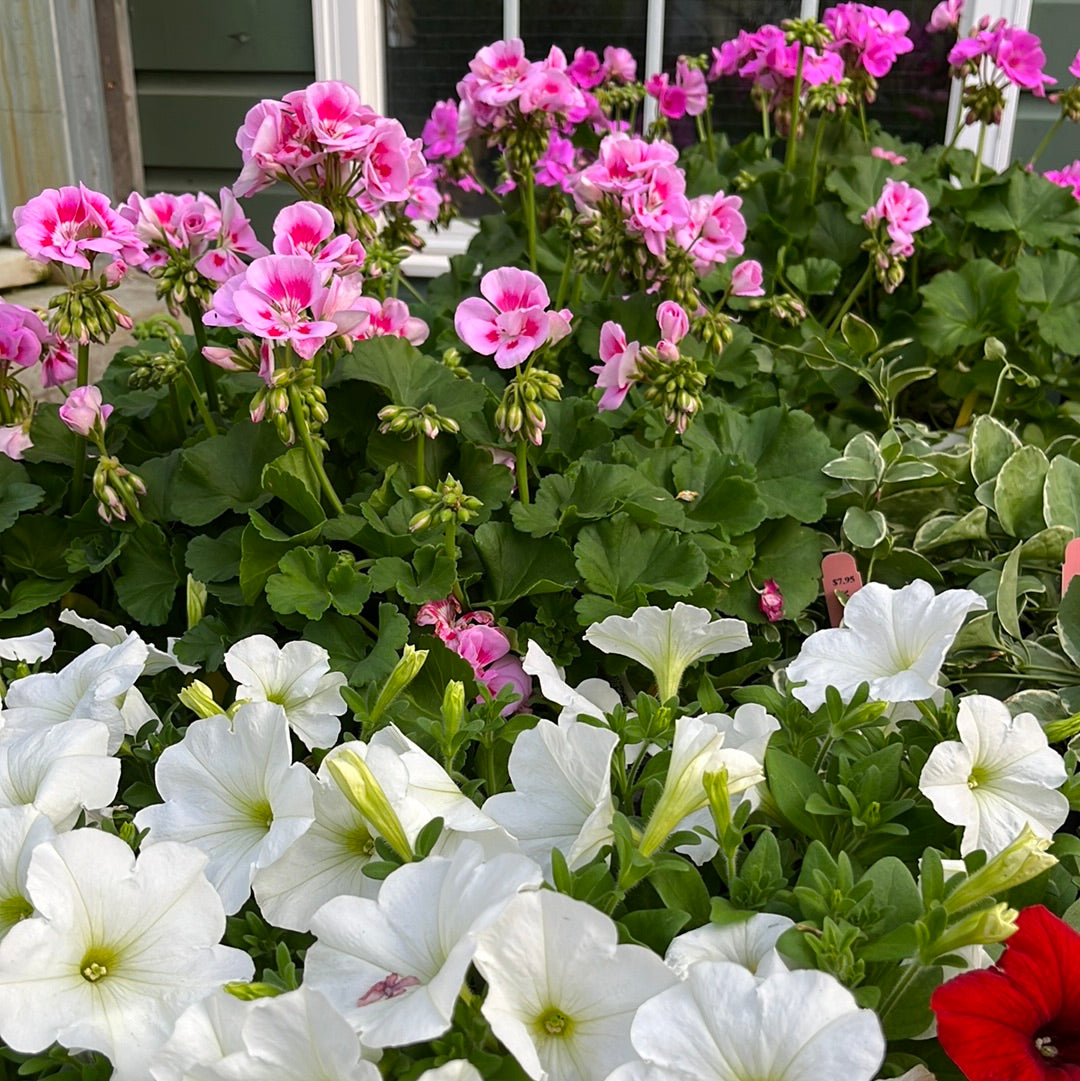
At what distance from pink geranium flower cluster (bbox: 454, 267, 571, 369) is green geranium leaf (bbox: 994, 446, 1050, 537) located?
2.14ft

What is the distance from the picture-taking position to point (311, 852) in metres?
0.79

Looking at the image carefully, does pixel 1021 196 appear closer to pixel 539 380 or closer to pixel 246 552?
pixel 539 380

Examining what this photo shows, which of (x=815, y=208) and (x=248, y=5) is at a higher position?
(x=248, y=5)

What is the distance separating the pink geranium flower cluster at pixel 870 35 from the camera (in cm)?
220

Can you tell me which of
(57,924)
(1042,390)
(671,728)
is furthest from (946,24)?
(57,924)

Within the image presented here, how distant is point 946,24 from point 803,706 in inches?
78.1

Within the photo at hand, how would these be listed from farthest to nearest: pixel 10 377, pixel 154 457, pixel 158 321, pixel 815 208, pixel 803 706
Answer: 1. pixel 815 208
2. pixel 158 321
3. pixel 154 457
4. pixel 10 377
5. pixel 803 706

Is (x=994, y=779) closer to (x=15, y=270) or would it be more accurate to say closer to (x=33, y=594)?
(x=33, y=594)

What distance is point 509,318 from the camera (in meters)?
1.21

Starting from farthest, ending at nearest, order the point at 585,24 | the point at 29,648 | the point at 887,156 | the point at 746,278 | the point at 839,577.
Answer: the point at 585,24, the point at 887,156, the point at 746,278, the point at 839,577, the point at 29,648

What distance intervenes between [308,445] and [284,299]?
0.58ft

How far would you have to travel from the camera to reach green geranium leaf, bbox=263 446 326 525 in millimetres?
1218

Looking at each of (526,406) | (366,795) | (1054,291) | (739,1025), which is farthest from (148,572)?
(1054,291)

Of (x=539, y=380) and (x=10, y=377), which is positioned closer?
(x=539, y=380)
